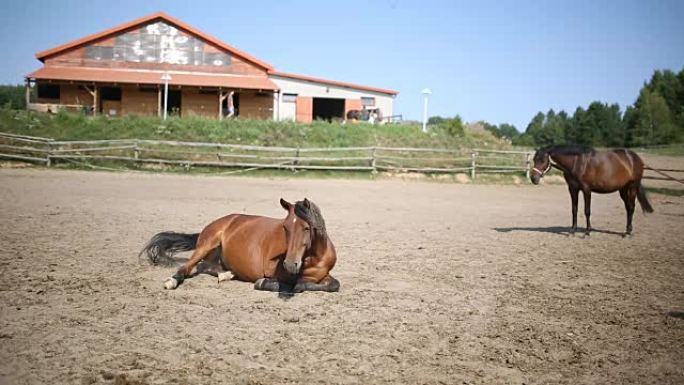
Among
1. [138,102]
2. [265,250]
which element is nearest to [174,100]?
[138,102]

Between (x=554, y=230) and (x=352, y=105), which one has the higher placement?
(x=352, y=105)

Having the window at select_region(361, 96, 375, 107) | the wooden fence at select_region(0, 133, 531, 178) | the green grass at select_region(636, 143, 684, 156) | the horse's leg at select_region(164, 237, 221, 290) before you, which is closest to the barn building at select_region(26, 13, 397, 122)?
the window at select_region(361, 96, 375, 107)

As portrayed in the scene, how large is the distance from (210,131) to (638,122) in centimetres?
5292

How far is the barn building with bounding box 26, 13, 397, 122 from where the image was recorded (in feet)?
108

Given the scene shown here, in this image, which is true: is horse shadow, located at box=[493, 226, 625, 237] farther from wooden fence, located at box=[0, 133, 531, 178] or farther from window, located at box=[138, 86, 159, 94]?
window, located at box=[138, 86, 159, 94]

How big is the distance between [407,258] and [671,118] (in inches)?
2579

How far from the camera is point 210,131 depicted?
27.1m

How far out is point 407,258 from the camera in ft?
27.7

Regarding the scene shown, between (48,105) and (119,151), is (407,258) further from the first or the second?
(48,105)

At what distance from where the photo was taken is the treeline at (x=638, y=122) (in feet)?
195

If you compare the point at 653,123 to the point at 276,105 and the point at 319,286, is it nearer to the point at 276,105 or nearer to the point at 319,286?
the point at 276,105

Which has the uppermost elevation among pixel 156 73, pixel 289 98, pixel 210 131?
pixel 156 73

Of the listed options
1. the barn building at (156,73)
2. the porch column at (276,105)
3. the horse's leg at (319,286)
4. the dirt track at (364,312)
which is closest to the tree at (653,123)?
the porch column at (276,105)

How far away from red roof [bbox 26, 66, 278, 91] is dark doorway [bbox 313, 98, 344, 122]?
6258mm
